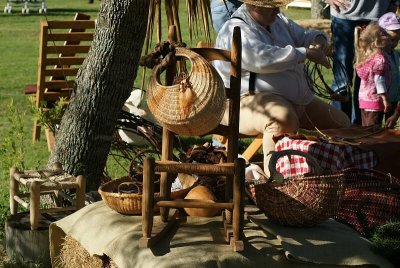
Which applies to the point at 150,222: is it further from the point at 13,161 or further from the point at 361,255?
the point at 13,161

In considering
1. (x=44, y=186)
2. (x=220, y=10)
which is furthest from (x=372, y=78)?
(x=44, y=186)

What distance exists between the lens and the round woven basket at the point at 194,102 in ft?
14.0

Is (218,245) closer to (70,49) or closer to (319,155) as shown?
(319,155)

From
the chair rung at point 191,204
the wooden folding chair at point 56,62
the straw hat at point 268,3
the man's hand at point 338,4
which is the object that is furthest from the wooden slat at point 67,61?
the chair rung at point 191,204

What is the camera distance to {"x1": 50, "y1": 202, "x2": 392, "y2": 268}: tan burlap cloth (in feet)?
13.5

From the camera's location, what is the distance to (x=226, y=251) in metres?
4.16

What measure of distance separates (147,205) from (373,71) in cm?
400

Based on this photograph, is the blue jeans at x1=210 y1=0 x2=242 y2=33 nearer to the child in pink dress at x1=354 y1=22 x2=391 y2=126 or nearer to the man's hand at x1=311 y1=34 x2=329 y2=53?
the child in pink dress at x1=354 y1=22 x2=391 y2=126

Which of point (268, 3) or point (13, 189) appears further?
point (268, 3)

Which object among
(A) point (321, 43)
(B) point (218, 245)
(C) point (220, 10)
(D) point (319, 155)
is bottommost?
(B) point (218, 245)

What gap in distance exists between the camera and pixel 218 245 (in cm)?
421

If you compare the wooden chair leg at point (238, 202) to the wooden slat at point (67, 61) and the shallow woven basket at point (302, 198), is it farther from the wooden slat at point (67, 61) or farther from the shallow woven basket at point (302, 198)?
the wooden slat at point (67, 61)

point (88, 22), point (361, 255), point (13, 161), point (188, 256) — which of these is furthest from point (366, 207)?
point (88, 22)

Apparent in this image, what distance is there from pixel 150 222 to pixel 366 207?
127 cm
